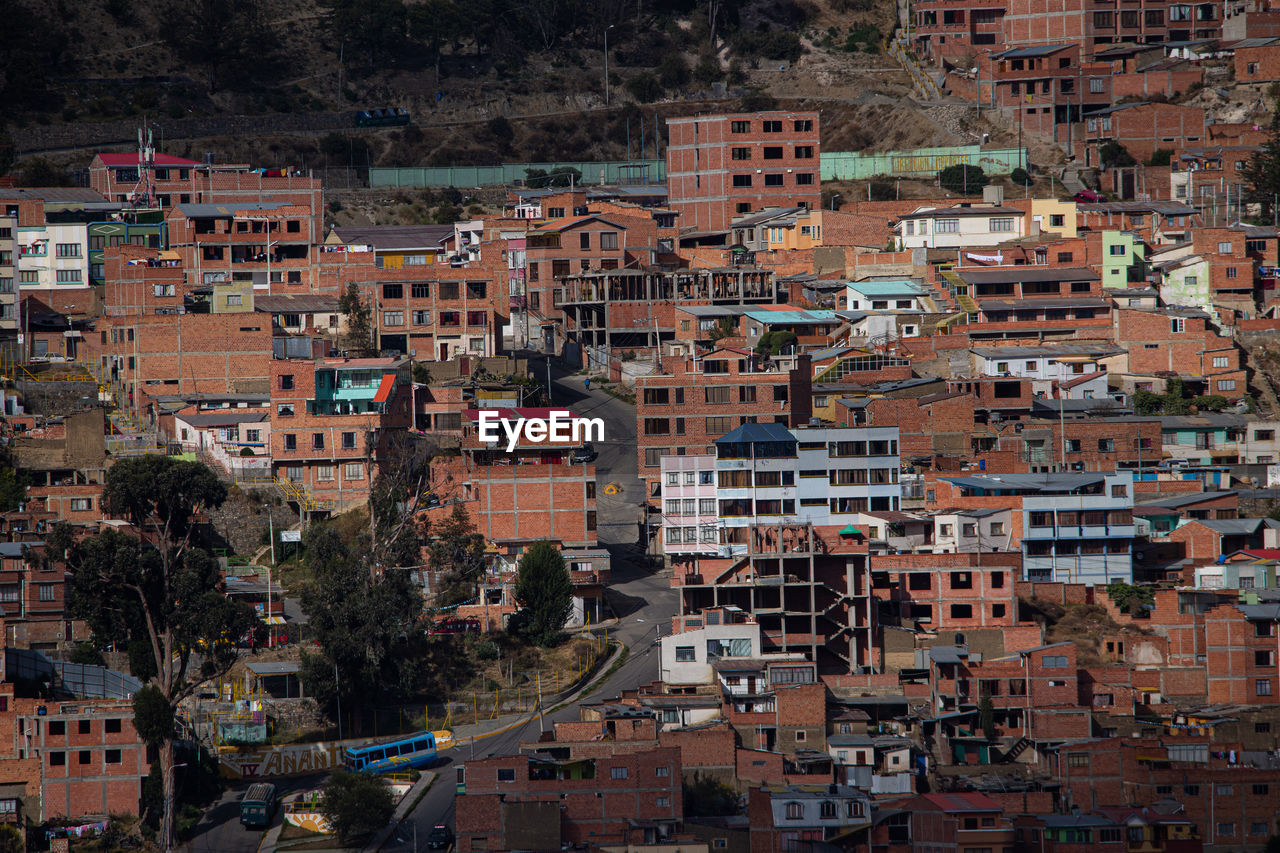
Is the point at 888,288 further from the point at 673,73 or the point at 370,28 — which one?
the point at 370,28

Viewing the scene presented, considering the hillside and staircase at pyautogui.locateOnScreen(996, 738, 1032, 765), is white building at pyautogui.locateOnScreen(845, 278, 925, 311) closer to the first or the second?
the hillside

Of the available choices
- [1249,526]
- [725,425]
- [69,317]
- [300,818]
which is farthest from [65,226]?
[1249,526]

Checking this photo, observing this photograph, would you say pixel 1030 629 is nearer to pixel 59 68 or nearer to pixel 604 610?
pixel 604 610

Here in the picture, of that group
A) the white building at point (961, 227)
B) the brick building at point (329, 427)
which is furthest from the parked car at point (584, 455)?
the white building at point (961, 227)

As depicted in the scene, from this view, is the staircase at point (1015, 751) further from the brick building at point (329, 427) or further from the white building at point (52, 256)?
the white building at point (52, 256)

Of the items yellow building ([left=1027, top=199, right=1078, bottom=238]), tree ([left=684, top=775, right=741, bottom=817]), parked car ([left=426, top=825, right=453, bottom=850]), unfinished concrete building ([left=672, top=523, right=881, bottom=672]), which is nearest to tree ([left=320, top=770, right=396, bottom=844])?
parked car ([left=426, top=825, right=453, bottom=850])

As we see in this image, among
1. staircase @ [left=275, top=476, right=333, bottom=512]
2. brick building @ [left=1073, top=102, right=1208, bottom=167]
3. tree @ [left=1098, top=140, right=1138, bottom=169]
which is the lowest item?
staircase @ [left=275, top=476, right=333, bottom=512]
